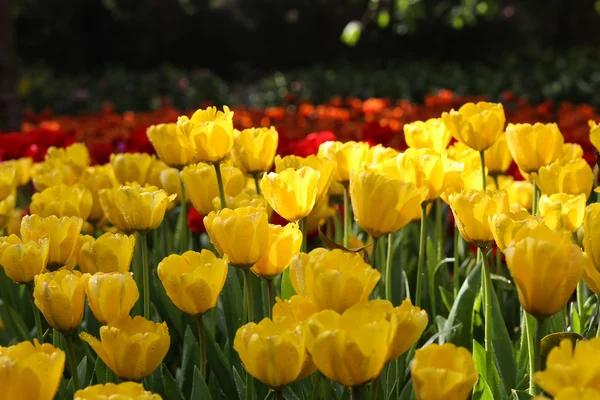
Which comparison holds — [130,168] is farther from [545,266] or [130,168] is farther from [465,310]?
[545,266]

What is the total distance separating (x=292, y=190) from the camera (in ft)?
4.78

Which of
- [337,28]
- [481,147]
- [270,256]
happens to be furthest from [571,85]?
[337,28]

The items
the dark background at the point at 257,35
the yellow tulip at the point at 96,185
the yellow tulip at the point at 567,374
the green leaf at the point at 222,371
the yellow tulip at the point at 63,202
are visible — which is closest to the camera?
the yellow tulip at the point at 567,374

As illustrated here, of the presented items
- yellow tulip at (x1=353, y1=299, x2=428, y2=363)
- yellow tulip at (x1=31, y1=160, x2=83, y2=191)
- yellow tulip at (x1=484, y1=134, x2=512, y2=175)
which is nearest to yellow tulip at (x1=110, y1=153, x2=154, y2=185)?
yellow tulip at (x1=31, y1=160, x2=83, y2=191)

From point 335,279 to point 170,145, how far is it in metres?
1.01

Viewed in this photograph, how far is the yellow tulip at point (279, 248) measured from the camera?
51.6 inches

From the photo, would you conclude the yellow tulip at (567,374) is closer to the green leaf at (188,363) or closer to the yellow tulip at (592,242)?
the yellow tulip at (592,242)

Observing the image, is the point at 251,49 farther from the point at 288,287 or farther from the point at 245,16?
the point at 288,287

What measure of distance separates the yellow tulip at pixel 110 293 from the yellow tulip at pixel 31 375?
23cm

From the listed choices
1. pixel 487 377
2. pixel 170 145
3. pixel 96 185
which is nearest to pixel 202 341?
pixel 487 377

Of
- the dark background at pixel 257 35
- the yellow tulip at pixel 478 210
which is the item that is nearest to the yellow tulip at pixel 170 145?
the yellow tulip at pixel 478 210

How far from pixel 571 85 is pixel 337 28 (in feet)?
33.9

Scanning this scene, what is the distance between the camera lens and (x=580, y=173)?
1.71 meters

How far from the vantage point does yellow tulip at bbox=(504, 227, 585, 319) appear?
1.01 meters
